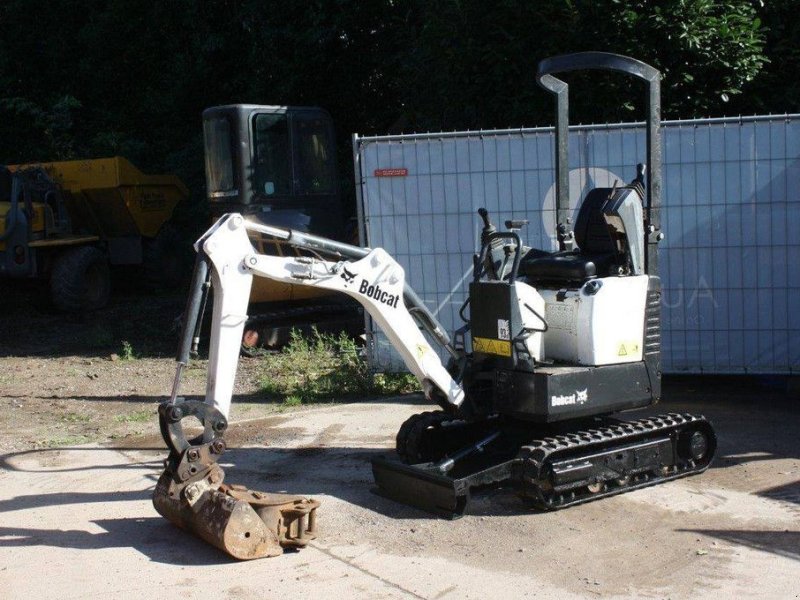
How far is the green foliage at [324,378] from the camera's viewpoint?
9906 mm

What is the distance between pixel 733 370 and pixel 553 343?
10.5ft

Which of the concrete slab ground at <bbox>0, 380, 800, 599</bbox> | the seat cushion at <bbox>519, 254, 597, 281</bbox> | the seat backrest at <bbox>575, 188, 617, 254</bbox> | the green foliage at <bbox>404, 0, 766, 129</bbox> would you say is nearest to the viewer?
the concrete slab ground at <bbox>0, 380, 800, 599</bbox>

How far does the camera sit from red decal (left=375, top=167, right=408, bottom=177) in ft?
32.3

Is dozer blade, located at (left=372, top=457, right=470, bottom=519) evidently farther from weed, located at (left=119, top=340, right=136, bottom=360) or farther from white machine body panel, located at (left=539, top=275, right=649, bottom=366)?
weed, located at (left=119, top=340, right=136, bottom=360)

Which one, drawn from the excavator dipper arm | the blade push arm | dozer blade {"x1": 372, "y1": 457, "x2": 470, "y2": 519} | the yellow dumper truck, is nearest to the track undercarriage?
dozer blade {"x1": 372, "y1": 457, "x2": 470, "y2": 519}

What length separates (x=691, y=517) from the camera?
6.12m

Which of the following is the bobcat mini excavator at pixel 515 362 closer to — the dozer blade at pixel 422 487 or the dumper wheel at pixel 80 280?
the dozer blade at pixel 422 487

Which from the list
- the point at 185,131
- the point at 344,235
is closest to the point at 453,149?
the point at 344,235

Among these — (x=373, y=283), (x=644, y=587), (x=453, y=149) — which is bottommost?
(x=644, y=587)

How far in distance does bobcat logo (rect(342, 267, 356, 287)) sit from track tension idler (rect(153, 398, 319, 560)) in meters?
1.12

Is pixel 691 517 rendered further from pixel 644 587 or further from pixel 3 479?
pixel 3 479

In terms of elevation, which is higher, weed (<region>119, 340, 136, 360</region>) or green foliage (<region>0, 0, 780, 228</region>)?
Result: green foliage (<region>0, 0, 780, 228</region>)

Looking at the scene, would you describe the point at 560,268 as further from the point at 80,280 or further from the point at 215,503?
the point at 80,280

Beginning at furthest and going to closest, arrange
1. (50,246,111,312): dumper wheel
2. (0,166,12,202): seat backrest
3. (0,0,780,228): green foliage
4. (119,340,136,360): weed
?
(50,246,111,312): dumper wheel, (0,166,12,202): seat backrest, (119,340,136,360): weed, (0,0,780,228): green foliage
